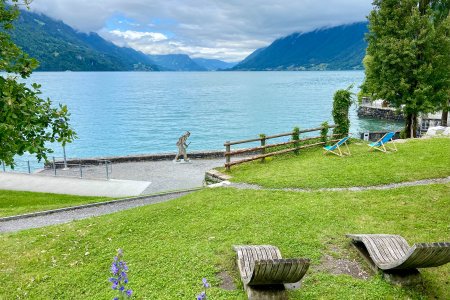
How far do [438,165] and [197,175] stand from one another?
42.4 feet

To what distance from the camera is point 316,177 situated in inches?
571

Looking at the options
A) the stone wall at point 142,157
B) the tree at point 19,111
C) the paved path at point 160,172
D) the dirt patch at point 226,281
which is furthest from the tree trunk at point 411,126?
the tree at point 19,111

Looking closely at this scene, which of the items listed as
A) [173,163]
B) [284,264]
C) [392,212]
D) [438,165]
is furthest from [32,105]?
[173,163]

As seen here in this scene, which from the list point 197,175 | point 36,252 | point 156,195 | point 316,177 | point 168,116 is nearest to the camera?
point 36,252

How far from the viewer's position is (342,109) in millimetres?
21750

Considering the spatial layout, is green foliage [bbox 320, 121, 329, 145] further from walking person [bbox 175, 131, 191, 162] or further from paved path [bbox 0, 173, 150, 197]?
paved path [bbox 0, 173, 150, 197]

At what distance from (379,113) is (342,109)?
55.1m

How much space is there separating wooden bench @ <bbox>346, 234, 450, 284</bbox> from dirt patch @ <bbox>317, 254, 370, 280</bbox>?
0.91 ft

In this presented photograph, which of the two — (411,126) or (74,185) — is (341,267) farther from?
(411,126)

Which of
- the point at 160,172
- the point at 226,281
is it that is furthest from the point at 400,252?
the point at 160,172

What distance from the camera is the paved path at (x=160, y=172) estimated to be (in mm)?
20312

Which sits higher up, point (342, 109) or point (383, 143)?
point (342, 109)

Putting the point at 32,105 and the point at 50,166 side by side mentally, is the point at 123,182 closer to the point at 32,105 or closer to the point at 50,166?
the point at 50,166

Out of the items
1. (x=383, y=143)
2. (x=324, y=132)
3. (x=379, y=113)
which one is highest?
(x=324, y=132)
